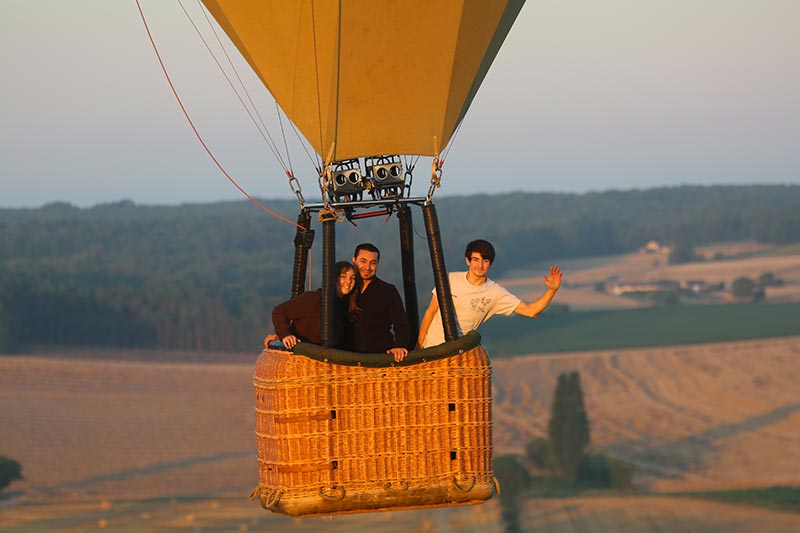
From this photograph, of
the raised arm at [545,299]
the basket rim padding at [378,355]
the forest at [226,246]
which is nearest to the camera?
the basket rim padding at [378,355]

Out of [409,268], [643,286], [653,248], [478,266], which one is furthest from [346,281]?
[653,248]

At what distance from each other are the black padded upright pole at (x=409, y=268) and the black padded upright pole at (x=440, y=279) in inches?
19.8

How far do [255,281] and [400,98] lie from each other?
76.6 meters

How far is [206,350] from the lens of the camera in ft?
268

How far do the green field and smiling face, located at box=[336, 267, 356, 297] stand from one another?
66.4 meters

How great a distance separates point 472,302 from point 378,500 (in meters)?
1.18

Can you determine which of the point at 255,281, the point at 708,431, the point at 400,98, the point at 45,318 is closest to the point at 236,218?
the point at 255,281

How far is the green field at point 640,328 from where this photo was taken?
7656cm

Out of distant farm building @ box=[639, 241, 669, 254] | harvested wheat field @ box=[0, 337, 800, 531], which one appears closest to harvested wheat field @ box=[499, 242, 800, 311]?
distant farm building @ box=[639, 241, 669, 254]

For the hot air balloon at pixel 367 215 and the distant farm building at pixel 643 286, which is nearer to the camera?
the hot air balloon at pixel 367 215

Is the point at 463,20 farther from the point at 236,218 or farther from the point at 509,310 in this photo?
the point at 236,218

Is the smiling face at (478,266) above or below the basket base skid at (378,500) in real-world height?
above

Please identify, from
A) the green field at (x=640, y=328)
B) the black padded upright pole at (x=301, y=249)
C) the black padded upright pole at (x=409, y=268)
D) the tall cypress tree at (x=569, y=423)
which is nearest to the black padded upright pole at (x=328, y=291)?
the black padded upright pole at (x=301, y=249)

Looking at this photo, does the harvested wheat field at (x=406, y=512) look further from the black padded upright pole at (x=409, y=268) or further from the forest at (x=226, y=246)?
the black padded upright pole at (x=409, y=268)
